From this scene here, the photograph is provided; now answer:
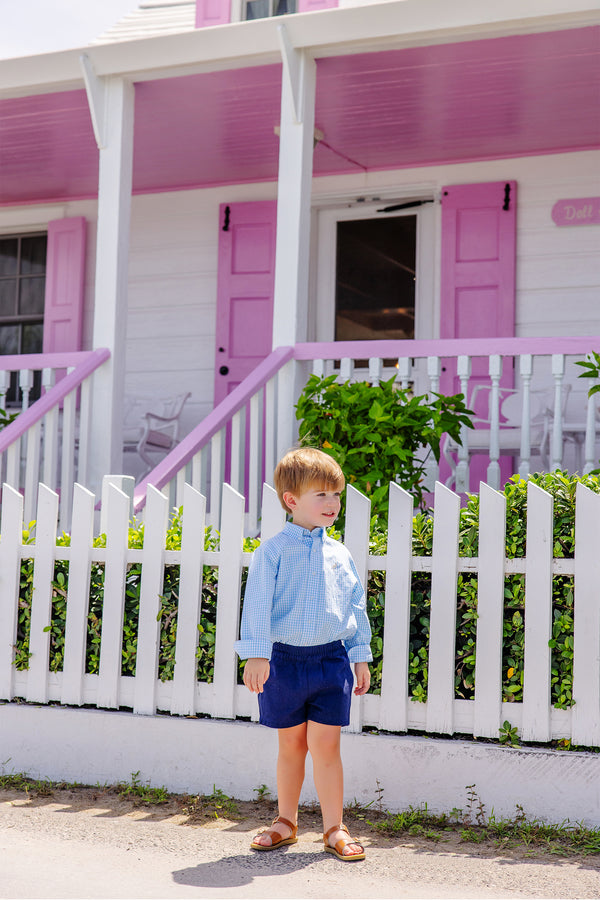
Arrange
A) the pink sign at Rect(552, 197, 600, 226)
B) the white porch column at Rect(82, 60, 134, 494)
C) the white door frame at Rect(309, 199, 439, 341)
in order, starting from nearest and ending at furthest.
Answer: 1. the white porch column at Rect(82, 60, 134, 494)
2. the pink sign at Rect(552, 197, 600, 226)
3. the white door frame at Rect(309, 199, 439, 341)

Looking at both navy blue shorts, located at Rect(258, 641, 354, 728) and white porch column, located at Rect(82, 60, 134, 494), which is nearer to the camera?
navy blue shorts, located at Rect(258, 641, 354, 728)

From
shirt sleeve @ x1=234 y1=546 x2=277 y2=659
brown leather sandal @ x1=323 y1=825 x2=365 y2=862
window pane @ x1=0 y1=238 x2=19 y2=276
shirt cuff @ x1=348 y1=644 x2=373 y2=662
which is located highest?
window pane @ x1=0 y1=238 x2=19 y2=276

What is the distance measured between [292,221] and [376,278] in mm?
2027

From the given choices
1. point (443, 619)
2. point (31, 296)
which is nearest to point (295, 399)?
point (443, 619)

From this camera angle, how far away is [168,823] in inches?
125

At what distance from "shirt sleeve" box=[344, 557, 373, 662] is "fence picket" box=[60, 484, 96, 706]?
1.26m

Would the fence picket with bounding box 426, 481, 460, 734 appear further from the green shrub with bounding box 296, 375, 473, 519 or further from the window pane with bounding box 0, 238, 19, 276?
the window pane with bounding box 0, 238, 19, 276

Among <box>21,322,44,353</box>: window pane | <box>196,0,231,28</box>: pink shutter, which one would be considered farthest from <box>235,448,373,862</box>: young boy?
<box>21,322,44,353</box>: window pane

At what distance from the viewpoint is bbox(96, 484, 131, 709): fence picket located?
12.2 ft

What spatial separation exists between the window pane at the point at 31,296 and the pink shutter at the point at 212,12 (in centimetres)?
265

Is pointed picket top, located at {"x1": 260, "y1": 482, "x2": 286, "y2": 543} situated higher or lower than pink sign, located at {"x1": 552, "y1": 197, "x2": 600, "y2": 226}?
lower

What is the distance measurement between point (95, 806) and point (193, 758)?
1.25ft

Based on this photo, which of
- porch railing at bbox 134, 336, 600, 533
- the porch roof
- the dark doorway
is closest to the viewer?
porch railing at bbox 134, 336, 600, 533

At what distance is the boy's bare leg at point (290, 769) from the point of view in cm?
293
